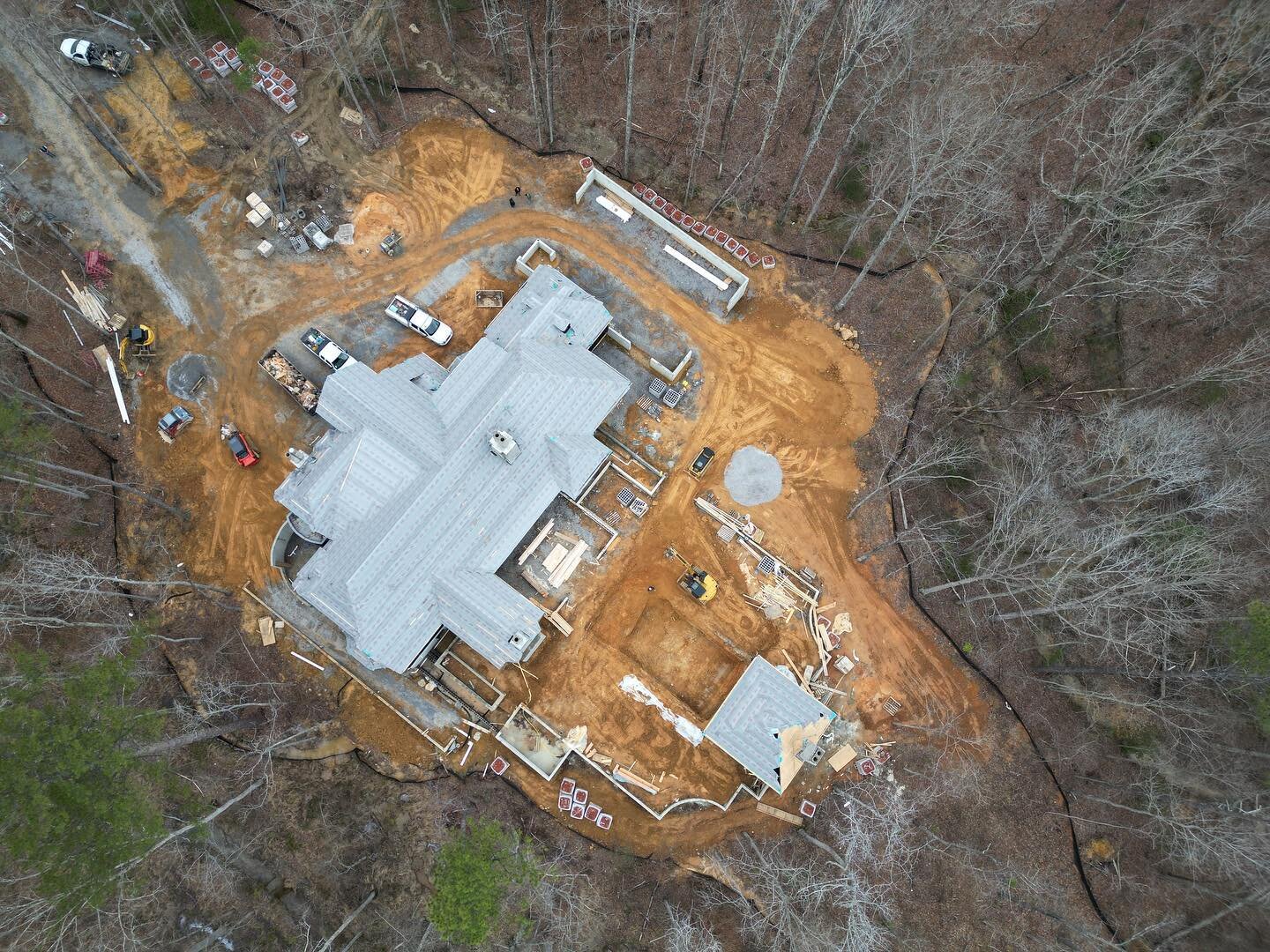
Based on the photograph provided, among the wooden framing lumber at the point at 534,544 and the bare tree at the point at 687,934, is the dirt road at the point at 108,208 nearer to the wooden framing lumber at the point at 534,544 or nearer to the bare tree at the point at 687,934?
the wooden framing lumber at the point at 534,544

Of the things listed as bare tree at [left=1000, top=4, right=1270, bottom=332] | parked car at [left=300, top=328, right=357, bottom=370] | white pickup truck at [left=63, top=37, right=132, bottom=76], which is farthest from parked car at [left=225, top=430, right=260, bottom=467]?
bare tree at [left=1000, top=4, right=1270, bottom=332]

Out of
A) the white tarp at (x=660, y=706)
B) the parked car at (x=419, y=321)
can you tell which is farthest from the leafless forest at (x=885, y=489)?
the parked car at (x=419, y=321)

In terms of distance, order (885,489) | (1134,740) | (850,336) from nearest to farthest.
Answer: (1134,740), (885,489), (850,336)

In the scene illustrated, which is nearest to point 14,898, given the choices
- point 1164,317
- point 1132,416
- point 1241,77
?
point 1132,416

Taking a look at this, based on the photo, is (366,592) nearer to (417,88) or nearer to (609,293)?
(609,293)

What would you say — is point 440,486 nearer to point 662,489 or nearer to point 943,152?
point 662,489

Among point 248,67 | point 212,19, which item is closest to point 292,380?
point 248,67
